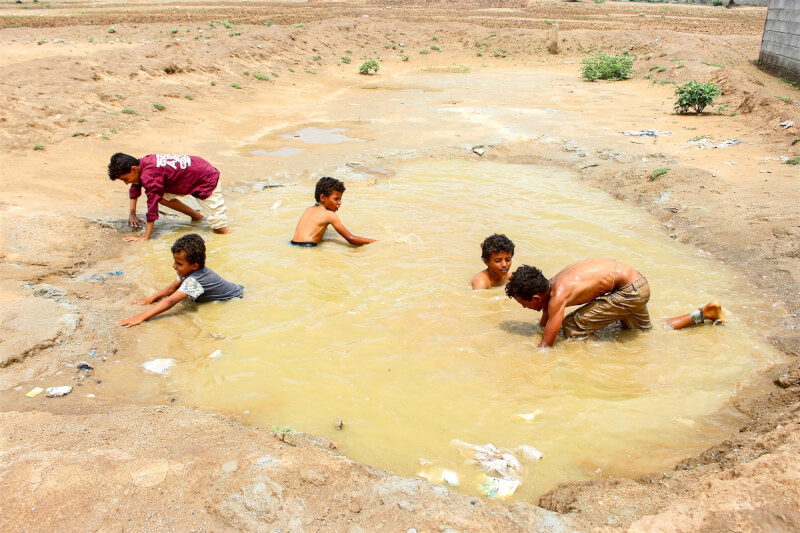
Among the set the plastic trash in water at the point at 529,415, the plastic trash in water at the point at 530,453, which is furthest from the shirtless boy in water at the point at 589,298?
the plastic trash in water at the point at 530,453

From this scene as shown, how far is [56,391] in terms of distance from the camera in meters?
3.41

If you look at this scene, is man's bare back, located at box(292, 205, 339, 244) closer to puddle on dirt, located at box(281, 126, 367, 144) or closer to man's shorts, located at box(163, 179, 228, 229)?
man's shorts, located at box(163, 179, 228, 229)

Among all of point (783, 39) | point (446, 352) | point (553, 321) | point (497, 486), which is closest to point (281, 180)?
point (446, 352)

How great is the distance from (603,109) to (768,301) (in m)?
8.87

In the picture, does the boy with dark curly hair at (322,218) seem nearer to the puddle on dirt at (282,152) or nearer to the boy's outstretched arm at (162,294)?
the boy's outstretched arm at (162,294)

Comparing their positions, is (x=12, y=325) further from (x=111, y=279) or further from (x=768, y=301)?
(x=768, y=301)

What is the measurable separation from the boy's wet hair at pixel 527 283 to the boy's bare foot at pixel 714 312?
1461 mm

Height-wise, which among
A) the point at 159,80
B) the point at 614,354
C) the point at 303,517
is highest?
the point at 159,80

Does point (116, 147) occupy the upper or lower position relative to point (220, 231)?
upper

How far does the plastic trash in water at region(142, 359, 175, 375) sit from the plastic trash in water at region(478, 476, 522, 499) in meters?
2.43

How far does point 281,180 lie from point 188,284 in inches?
160

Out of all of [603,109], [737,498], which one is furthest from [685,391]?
[603,109]

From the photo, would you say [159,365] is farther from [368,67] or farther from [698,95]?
[368,67]

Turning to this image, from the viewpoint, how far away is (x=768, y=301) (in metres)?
4.92
